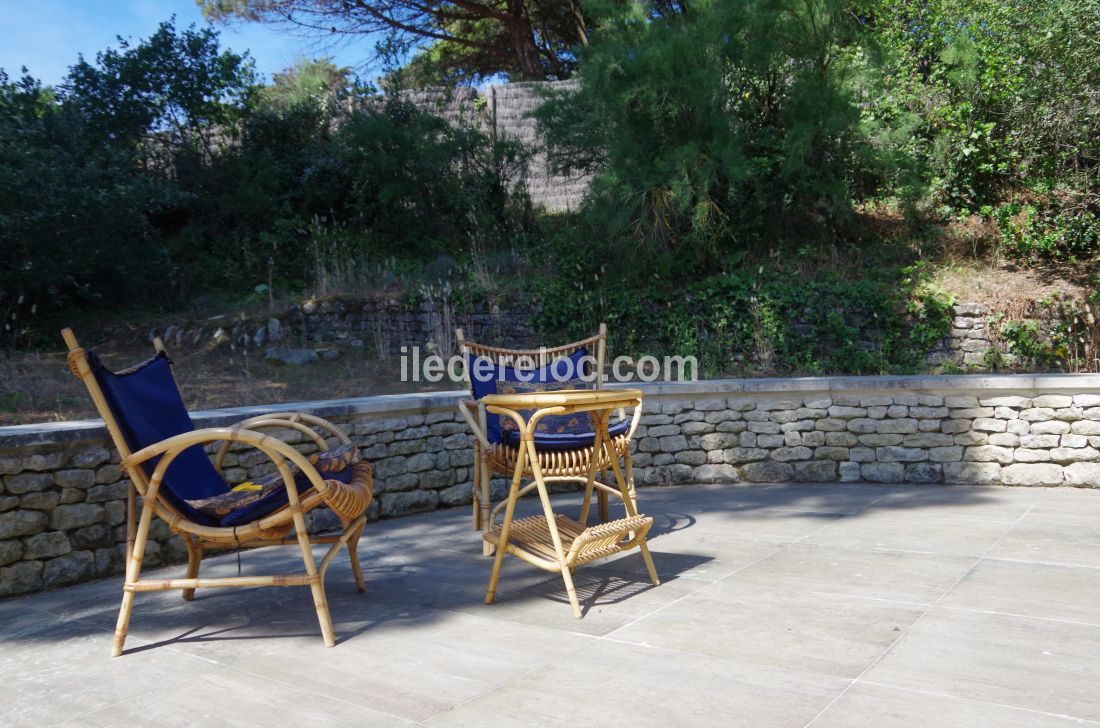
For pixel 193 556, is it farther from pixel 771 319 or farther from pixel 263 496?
pixel 771 319

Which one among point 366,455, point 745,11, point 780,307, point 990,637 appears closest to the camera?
point 990,637

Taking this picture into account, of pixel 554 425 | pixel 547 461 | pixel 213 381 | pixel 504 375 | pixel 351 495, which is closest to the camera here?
pixel 351 495

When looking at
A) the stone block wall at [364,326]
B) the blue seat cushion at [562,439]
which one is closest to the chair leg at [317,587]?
the blue seat cushion at [562,439]

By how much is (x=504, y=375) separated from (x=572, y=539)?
1215mm

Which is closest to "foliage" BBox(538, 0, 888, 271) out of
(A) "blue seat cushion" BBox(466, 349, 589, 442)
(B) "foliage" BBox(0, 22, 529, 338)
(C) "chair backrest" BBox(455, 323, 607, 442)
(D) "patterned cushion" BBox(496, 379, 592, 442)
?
(B) "foliage" BBox(0, 22, 529, 338)

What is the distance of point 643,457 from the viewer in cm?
534

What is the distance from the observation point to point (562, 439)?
3.66 m

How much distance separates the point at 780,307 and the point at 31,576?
18.2 ft

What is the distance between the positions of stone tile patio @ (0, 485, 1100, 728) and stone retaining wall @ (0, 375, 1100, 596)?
71 cm

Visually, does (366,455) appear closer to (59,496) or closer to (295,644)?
(59,496)

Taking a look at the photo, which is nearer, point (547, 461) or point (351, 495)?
point (351, 495)

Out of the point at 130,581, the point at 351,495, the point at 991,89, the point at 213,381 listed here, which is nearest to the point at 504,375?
the point at 351,495

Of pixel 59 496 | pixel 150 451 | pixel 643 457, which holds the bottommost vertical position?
pixel 643 457

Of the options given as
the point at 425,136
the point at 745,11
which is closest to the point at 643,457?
the point at 745,11
